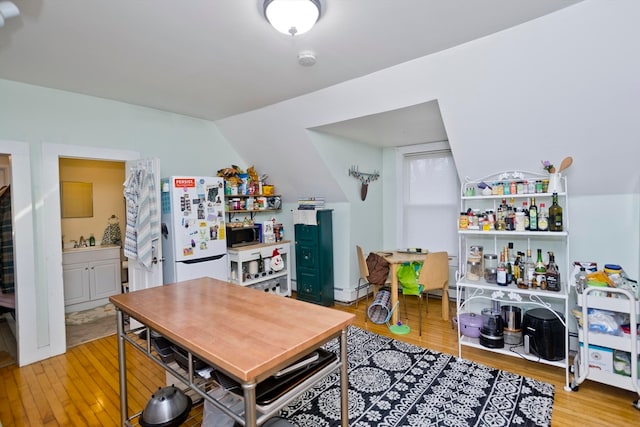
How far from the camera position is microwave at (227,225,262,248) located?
161 inches

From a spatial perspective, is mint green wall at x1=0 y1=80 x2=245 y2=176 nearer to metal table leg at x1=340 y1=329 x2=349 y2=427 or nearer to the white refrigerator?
the white refrigerator

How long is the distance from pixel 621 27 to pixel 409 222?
3.30 m

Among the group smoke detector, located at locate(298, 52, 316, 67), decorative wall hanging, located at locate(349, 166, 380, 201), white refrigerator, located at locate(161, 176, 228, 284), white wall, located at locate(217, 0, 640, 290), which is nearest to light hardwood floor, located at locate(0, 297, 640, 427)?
white refrigerator, located at locate(161, 176, 228, 284)

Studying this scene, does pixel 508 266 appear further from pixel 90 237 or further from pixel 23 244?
pixel 90 237

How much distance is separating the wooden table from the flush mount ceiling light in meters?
1.54

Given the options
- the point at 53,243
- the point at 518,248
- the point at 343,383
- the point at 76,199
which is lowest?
the point at 343,383

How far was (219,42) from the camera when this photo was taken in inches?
84.9

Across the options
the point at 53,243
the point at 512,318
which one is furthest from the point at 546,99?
the point at 53,243

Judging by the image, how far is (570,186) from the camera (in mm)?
2762

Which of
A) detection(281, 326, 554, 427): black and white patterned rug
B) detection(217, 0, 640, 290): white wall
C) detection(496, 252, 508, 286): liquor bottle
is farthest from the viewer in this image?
detection(496, 252, 508, 286): liquor bottle

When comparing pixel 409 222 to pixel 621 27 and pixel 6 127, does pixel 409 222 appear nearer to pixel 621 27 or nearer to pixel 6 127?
pixel 621 27

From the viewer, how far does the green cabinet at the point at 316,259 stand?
4.18 meters

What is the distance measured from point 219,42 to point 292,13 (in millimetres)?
736

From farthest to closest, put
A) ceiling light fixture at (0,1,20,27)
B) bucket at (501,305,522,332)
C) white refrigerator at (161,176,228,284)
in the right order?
1. white refrigerator at (161,176,228,284)
2. bucket at (501,305,522,332)
3. ceiling light fixture at (0,1,20,27)
